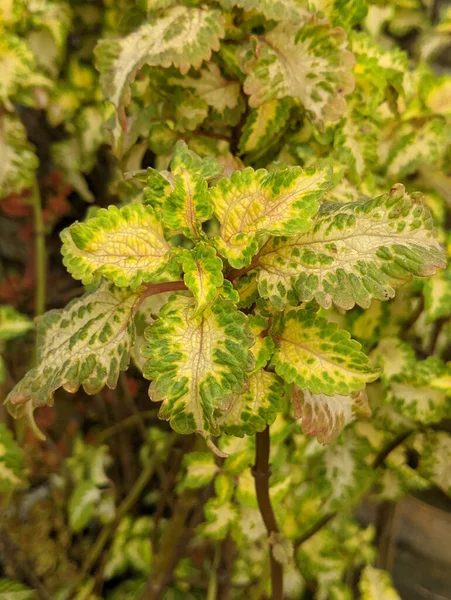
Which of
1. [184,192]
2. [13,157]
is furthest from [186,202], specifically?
[13,157]

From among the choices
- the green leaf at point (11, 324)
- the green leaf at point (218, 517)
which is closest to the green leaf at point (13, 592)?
the green leaf at point (218, 517)

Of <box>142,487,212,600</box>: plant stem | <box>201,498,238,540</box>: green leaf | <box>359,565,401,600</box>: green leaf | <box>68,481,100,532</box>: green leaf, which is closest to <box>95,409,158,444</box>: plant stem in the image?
<box>68,481,100,532</box>: green leaf

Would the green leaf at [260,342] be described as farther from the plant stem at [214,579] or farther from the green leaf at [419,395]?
the plant stem at [214,579]

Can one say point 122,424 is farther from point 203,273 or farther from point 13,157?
point 203,273

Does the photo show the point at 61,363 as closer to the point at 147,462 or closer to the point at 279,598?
the point at 279,598

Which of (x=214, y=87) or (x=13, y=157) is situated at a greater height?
(x=214, y=87)

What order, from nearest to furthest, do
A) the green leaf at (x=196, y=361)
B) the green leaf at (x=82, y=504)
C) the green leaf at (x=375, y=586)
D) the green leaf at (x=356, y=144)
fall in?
the green leaf at (x=196, y=361), the green leaf at (x=356, y=144), the green leaf at (x=375, y=586), the green leaf at (x=82, y=504)

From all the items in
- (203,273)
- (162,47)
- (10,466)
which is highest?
(162,47)
